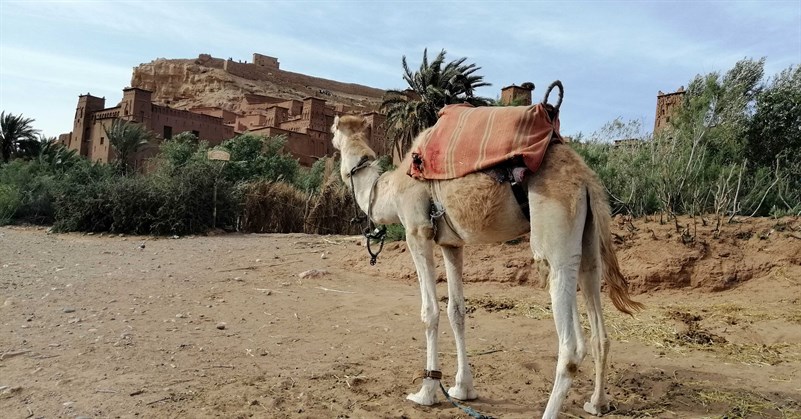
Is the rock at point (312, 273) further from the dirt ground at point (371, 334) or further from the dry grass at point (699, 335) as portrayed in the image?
the dry grass at point (699, 335)

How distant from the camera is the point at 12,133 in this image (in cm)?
5103

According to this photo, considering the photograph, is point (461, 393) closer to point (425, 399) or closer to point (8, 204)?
point (425, 399)

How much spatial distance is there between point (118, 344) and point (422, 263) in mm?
3504

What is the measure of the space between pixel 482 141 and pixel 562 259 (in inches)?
41.7

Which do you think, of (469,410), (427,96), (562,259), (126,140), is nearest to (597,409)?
(469,410)

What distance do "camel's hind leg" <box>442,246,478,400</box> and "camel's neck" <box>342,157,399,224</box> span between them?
623mm

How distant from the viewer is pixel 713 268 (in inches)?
390

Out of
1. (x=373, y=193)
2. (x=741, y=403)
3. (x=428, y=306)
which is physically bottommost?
(x=741, y=403)

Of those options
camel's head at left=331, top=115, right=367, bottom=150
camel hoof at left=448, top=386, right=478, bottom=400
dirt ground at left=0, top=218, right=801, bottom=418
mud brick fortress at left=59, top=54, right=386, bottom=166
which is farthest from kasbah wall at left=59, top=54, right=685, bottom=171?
camel hoof at left=448, top=386, right=478, bottom=400

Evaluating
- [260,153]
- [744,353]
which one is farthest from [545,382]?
[260,153]

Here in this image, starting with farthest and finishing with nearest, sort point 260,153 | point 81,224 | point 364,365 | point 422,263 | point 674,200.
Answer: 1. point 260,153
2. point 81,224
3. point 674,200
4. point 364,365
5. point 422,263

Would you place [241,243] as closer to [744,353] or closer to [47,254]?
[47,254]

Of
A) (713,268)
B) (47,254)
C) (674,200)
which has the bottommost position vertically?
(47,254)

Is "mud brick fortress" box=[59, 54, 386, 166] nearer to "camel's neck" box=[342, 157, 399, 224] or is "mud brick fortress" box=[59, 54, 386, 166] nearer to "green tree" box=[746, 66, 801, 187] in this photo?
"green tree" box=[746, 66, 801, 187]
